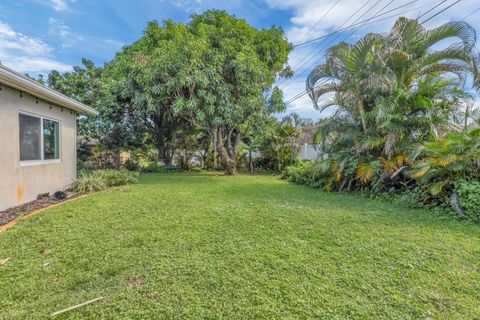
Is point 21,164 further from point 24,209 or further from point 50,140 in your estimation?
point 50,140

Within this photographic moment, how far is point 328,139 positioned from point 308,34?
678 centimetres

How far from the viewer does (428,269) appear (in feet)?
8.54

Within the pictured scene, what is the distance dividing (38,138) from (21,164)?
0.91m

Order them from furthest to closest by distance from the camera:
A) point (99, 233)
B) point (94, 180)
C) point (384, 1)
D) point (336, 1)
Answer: point (336, 1)
point (384, 1)
point (94, 180)
point (99, 233)

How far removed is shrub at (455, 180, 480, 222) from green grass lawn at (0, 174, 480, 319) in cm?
44

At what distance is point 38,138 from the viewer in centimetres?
595

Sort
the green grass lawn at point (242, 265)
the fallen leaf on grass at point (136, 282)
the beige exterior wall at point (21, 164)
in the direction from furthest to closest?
the beige exterior wall at point (21, 164)
the fallen leaf on grass at point (136, 282)
the green grass lawn at point (242, 265)

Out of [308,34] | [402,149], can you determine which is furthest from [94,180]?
[308,34]

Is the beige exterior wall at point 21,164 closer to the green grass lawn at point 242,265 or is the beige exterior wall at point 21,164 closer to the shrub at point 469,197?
the green grass lawn at point 242,265

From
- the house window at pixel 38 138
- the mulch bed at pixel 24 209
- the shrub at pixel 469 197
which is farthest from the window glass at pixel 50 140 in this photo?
the shrub at pixel 469 197

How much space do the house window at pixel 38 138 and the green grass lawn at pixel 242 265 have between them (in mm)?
1967

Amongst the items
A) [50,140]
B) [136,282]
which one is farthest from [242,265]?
[50,140]

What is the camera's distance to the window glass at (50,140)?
20.5ft

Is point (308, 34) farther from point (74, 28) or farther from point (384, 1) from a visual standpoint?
point (74, 28)
